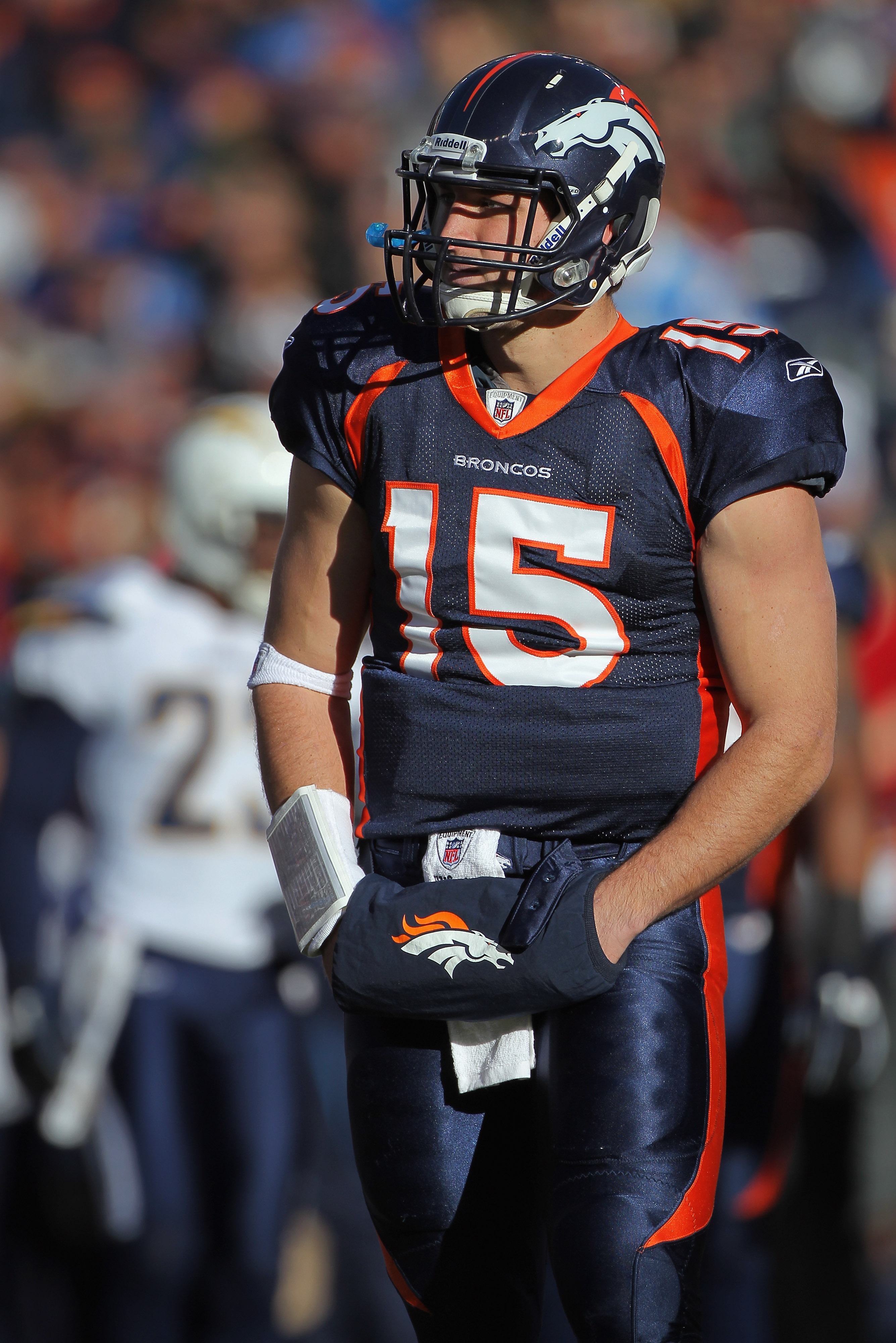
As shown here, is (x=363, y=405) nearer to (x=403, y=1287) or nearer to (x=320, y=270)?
(x=403, y=1287)

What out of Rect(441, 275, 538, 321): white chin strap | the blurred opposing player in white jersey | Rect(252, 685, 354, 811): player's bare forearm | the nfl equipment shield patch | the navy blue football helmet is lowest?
the blurred opposing player in white jersey

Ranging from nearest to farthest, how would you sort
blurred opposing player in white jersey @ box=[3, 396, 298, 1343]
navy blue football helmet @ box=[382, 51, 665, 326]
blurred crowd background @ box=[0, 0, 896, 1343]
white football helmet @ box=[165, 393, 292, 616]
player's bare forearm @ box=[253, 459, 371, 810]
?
navy blue football helmet @ box=[382, 51, 665, 326], player's bare forearm @ box=[253, 459, 371, 810], blurred opposing player in white jersey @ box=[3, 396, 298, 1343], white football helmet @ box=[165, 393, 292, 616], blurred crowd background @ box=[0, 0, 896, 1343]

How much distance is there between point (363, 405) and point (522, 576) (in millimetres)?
297

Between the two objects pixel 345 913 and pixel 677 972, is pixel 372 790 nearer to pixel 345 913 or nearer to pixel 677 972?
pixel 345 913

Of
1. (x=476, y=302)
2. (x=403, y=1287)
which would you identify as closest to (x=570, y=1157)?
(x=403, y=1287)

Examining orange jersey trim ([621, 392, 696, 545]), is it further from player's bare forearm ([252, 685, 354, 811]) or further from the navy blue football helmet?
player's bare forearm ([252, 685, 354, 811])

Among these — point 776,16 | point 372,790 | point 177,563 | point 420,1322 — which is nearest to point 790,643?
point 372,790

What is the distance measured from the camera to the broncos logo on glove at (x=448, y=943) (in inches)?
67.6

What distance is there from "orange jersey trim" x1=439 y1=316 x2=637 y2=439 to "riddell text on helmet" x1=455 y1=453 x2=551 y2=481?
1.3 inches

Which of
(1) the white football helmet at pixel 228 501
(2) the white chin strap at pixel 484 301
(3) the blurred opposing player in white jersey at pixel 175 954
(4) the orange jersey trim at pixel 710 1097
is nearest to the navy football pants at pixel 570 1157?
(4) the orange jersey trim at pixel 710 1097

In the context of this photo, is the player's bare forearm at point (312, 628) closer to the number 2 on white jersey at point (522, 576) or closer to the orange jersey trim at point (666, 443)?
the number 2 on white jersey at point (522, 576)

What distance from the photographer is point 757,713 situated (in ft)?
5.77

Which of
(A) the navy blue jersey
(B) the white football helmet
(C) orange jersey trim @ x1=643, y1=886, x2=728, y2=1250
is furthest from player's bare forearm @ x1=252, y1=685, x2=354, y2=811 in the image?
(B) the white football helmet

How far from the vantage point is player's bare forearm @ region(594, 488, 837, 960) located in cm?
172
